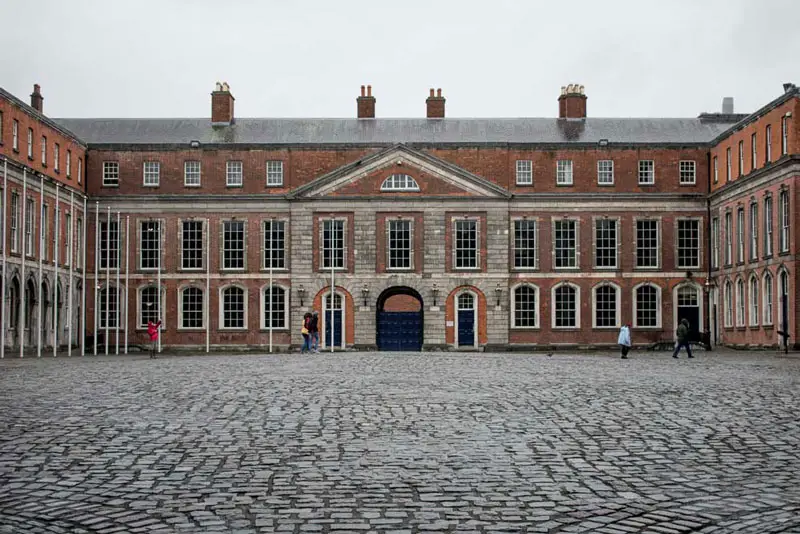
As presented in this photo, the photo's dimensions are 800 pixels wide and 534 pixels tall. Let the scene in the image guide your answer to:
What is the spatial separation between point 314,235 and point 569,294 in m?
13.3

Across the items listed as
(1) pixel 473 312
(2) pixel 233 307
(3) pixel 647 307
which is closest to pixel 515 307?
(1) pixel 473 312

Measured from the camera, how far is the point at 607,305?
5378 centimetres

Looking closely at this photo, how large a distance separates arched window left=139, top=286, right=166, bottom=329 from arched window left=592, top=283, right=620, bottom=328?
22027 millimetres

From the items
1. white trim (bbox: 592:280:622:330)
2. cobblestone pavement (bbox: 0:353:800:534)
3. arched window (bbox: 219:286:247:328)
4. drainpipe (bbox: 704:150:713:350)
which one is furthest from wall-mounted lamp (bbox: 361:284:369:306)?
cobblestone pavement (bbox: 0:353:800:534)

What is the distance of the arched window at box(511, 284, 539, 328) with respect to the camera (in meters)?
53.6

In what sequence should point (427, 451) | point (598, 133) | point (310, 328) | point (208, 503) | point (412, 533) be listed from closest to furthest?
point (412, 533) < point (208, 503) < point (427, 451) < point (310, 328) < point (598, 133)

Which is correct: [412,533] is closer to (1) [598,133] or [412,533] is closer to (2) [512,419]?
(2) [512,419]

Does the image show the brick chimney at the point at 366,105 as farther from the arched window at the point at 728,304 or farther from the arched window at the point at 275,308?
the arched window at the point at 728,304

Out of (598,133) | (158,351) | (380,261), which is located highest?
(598,133)

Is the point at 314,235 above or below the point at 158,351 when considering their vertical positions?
above

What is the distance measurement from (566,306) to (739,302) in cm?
864

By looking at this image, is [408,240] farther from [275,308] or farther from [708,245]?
[708,245]

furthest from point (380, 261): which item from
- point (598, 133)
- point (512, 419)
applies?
point (512, 419)

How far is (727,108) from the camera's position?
203 feet
